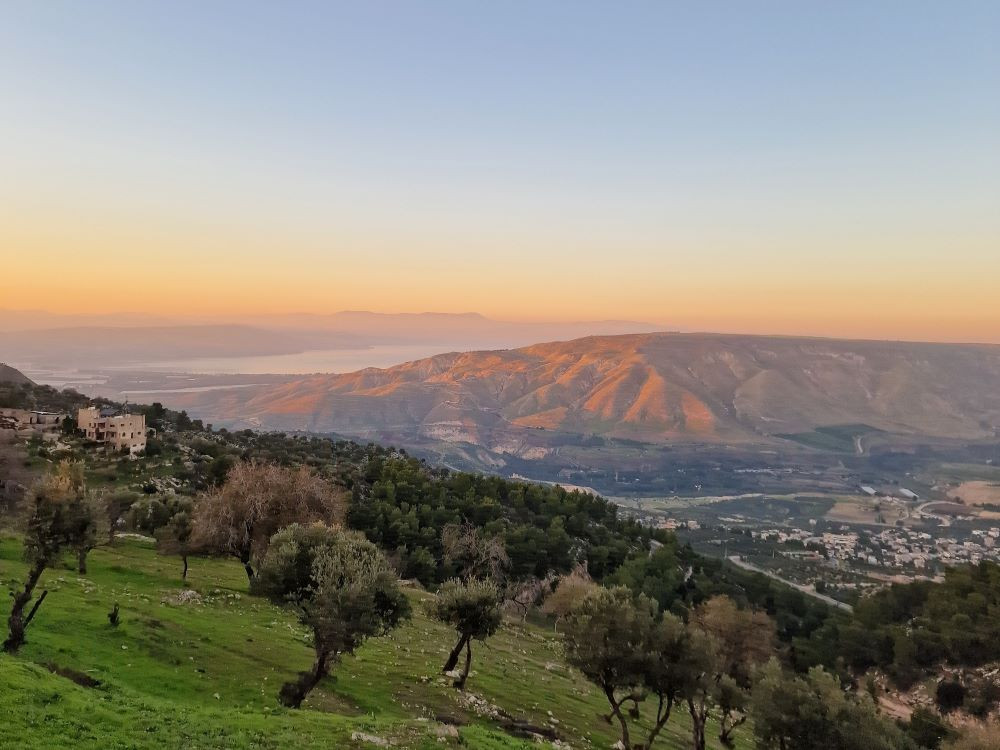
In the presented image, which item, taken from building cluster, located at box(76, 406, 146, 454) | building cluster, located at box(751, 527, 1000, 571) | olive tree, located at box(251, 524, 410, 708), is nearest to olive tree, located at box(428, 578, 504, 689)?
olive tree, located at box(251, 524, 410, 708)

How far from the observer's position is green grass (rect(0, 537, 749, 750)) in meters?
18.9

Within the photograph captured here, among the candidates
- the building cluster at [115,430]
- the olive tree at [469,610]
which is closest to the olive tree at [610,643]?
the olive tree at [469,610]

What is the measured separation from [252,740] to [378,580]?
9018 mm

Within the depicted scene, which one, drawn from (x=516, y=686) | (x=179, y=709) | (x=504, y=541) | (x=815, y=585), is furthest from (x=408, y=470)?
(x=815, y=585)

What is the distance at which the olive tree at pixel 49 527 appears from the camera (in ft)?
81.0

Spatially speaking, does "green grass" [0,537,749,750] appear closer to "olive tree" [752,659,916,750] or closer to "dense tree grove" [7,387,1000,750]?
"dense tree grove" [7,387,1000,750]

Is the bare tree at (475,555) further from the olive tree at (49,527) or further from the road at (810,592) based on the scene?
the road at (810,592)

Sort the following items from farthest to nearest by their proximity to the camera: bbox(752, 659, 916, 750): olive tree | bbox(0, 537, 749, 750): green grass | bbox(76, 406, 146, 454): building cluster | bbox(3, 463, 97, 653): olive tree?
1. bbox(76, 406, 146, 454): building cluster
2. bbox(752, 659, 916, 750): olive tree
3. bbox(3, 463, 97, 653): olive tree
4. bbox(0, 537, 749, 750): green grass

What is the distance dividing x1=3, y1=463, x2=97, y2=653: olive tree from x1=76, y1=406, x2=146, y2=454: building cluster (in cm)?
6874

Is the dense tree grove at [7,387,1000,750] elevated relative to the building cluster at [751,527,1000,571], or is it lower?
elevated

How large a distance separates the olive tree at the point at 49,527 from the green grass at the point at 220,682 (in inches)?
77.3

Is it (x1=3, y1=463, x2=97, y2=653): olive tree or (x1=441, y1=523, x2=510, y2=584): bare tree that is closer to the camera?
(x1=3, y1=463, x2=97, y2=653): olive tree

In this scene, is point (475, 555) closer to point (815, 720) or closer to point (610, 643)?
point (610, 643)

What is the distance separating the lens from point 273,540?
31.5 metres
